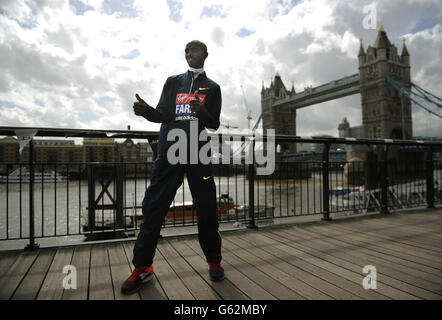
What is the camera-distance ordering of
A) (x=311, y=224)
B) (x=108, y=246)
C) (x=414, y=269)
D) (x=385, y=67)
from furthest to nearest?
(x=385, y=67), (x=311, y=224), (x=108, y=246), (x=414, y=269)

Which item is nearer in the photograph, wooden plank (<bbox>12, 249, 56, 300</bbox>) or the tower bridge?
wooden plank (<bbox>12, 249, 56, 300</bbox>)

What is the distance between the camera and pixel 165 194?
1.66 m

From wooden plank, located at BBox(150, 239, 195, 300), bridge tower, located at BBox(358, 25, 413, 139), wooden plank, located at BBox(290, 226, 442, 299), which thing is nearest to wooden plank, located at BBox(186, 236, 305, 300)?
wooden plank, located at BBox(150, 239, 195, 300)

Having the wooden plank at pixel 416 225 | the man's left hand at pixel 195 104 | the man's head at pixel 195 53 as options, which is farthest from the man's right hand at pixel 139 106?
the wooden plank at pixel 416 225

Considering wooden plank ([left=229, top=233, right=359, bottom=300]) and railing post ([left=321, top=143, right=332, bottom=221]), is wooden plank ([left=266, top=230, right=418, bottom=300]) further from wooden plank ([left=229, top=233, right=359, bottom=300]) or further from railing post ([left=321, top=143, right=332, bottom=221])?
railing post ([left=321, top=143, right=332, bottom=221])

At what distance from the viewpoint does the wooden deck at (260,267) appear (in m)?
1.50

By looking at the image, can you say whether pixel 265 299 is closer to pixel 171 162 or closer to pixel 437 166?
pixel 171 162

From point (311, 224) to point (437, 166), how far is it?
504cm

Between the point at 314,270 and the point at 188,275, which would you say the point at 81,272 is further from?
the point at 314,270

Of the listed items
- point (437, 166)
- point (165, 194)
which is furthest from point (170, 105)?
point (437, 166)

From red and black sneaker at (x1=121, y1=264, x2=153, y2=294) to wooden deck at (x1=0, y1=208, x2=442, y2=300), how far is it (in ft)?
0.13

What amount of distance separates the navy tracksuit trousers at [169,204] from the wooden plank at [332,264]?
0.80 metres

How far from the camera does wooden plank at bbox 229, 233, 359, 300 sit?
148cm
